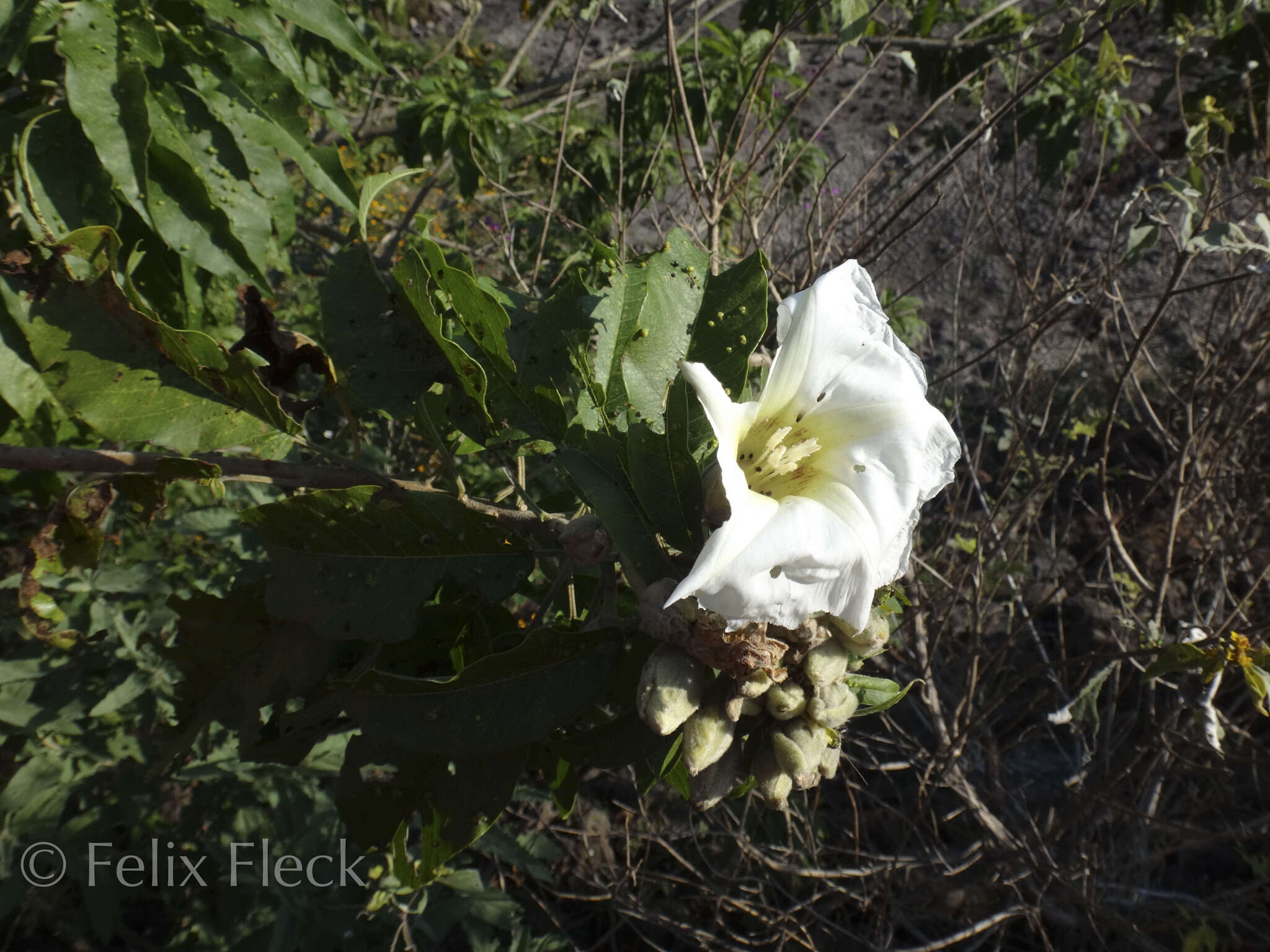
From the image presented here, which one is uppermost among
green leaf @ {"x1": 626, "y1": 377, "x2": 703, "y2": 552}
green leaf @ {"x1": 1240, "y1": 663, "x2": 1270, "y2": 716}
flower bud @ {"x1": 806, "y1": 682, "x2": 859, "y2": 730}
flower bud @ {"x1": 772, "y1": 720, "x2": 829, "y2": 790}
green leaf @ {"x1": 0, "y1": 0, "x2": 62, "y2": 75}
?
green leaf @ {"x1": 0, "y1": 0, "x2": 62, "y2": 75}

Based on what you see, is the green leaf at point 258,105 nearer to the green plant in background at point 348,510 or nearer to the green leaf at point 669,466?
the green plant in background at point 348,510

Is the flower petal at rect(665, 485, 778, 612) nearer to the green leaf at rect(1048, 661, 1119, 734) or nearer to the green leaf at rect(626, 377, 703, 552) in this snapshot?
the green leaf at rect(626, 377, 703, 552)

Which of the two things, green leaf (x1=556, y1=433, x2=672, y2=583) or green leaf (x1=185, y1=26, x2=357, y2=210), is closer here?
green leaf (x1=556, y1=433, x2=672, y2=583)

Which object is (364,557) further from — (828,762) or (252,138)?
(252,138)

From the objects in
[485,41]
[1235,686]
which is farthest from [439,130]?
[485,41]

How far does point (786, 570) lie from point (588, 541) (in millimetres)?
296

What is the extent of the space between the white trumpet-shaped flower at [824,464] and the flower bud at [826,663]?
0.11 m

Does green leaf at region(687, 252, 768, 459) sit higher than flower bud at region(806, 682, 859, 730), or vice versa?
green leaf at region(687, 252, 768, 459)

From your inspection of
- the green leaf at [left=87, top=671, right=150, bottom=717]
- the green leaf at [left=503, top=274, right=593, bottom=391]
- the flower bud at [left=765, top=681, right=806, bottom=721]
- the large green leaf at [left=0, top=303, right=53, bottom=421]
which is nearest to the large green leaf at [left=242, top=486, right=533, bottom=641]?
the green leaf at [left=503, top=274, right=593, bottom=391]

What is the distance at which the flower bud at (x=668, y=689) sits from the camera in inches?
40.1

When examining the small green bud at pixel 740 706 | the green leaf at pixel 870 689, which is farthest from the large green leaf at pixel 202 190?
the green leaf at pixel 870 689

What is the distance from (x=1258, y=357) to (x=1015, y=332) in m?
0.97

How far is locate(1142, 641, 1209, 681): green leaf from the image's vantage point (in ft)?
5.06

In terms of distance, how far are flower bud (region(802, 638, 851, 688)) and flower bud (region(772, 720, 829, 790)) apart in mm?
70
